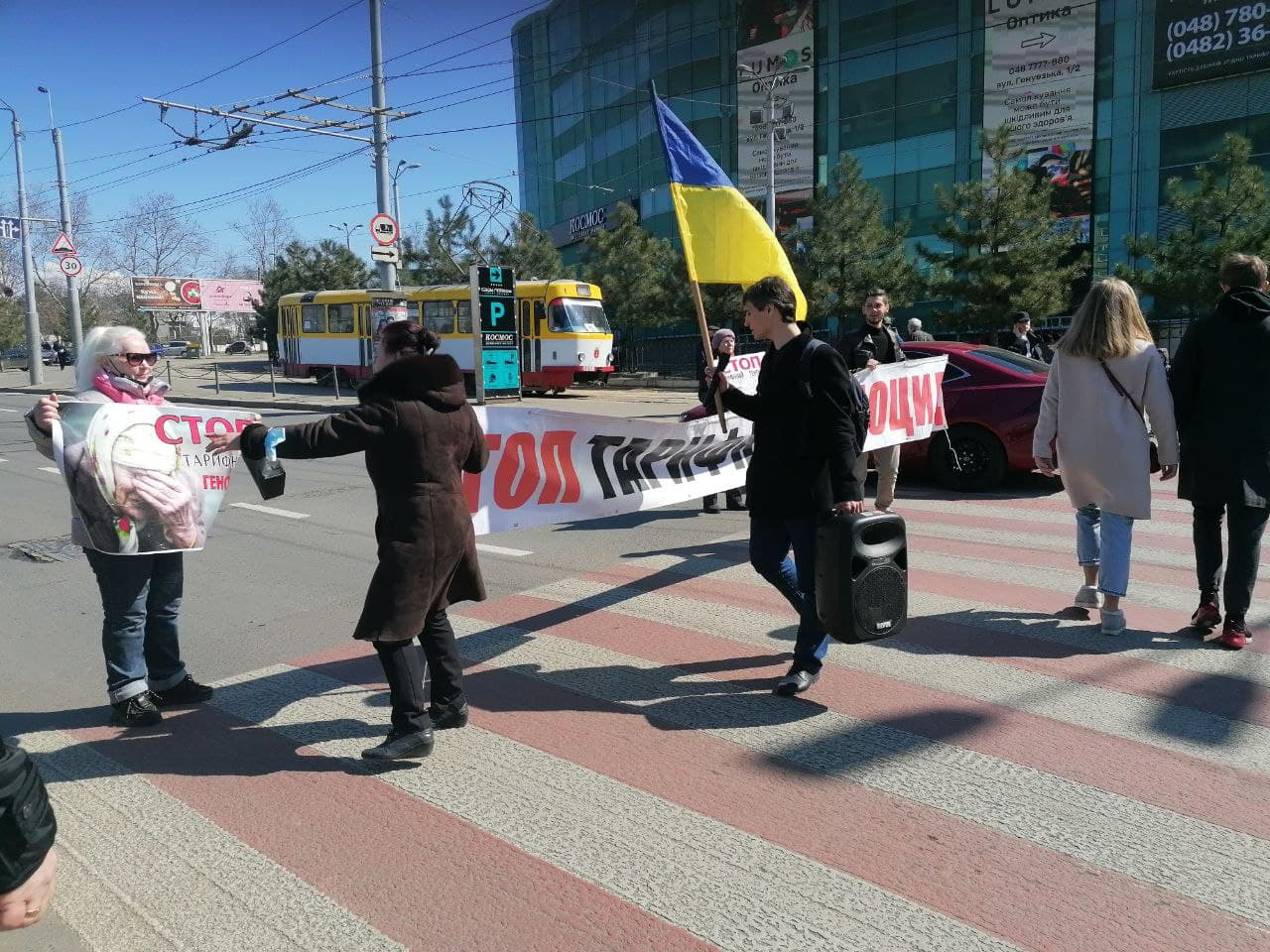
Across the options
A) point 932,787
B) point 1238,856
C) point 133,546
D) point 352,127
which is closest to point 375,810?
point 133,546

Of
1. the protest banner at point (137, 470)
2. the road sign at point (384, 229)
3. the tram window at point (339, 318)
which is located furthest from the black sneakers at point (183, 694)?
the tram window at point (339, 318)

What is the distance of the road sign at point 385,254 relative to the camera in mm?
20234

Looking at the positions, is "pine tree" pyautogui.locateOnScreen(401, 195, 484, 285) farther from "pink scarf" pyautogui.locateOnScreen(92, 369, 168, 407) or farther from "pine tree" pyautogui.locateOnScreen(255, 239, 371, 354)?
"pink scarf" pyautogui.locateOnScreen(92, 369, 168, 407)

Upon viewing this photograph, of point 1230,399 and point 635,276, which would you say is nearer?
point 1230,399

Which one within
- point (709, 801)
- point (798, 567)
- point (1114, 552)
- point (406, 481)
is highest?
point (406, 481)

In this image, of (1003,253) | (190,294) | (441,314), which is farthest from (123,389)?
(190,294)

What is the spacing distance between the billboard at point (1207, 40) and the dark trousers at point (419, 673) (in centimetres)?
3645

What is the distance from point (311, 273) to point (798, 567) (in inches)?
1839

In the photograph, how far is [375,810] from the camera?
344 centimetres

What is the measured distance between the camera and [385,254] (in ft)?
66.9

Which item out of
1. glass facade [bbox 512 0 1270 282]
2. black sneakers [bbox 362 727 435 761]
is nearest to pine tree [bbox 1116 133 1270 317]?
glass facade [bbox 512 0 1270 282]

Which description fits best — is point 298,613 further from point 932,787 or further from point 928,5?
point 928,5

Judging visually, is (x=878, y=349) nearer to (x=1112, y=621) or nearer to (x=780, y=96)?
(x=1112, y=621)

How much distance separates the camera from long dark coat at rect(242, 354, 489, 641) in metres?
3.58
